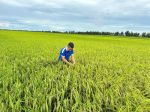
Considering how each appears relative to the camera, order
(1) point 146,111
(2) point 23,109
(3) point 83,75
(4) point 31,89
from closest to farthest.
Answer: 1. (2) point 23,109
2. (1) point 146,111
3. (4) point 31,89
4. (3) point 83,75

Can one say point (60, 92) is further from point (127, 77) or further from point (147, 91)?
point (127, 77)

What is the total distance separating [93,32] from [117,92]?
84397mm

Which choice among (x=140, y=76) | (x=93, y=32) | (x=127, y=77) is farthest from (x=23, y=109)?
(x=93, y=32)

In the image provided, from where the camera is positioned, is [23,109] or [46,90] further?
[46,90]

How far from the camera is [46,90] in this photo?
4945 mm

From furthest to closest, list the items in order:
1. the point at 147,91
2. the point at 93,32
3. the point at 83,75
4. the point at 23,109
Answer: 1. the point at 93,32
2. the point at 83,75
3. the point at 147,91
4. the point at 23,109

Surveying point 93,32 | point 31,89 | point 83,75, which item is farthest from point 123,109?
point 93,32

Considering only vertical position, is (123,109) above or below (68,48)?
below

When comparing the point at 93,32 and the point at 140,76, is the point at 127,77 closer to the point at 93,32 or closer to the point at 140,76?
the point at 140,76

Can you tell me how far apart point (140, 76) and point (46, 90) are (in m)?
3.22

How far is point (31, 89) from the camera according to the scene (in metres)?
5.11

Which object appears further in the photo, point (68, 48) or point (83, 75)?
point (68, 48)

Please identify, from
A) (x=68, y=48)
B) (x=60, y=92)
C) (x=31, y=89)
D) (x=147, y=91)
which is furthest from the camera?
(x=68, y=48)

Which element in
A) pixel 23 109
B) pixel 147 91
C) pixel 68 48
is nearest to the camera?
Result: pixel 23 109
